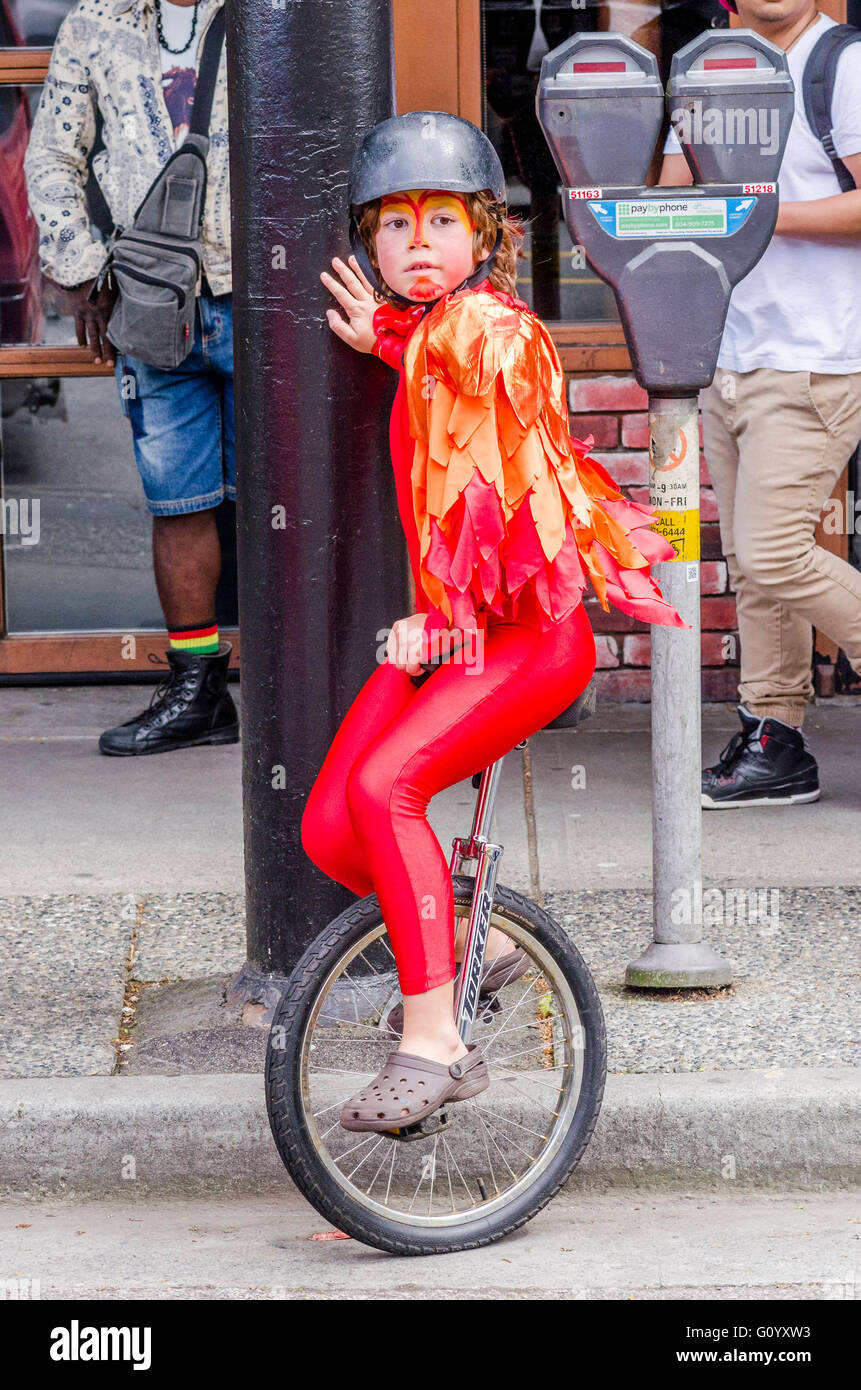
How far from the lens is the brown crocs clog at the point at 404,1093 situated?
292 cm

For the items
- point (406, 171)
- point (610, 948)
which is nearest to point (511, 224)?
point (406, 171)

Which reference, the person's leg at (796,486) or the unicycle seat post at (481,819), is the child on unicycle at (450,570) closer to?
the unicycle seat post at (481,819)

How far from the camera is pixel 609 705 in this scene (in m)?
6.18

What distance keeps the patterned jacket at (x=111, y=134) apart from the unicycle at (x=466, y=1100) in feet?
9.08

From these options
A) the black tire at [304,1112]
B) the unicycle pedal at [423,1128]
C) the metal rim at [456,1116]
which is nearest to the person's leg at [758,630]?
the metal rim at [456,1116]

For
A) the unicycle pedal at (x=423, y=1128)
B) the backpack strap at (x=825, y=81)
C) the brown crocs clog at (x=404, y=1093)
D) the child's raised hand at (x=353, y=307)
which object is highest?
the backpack strap at (x=825, y=81)

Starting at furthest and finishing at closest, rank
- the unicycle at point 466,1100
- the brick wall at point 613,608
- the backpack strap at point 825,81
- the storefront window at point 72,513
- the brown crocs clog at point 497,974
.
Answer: the storefront window at point 72,513, the brick wall at point 613,608, the backpack strap at point 825,81, the brown crocs clog at point 497,974, the unicycle at point 466,1100

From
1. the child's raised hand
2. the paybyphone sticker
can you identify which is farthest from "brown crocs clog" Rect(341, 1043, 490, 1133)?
the paybyphone sticker

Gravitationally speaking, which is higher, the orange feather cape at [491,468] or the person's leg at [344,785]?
the orange feather cape at [491,468]

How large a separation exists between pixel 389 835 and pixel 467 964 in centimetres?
30

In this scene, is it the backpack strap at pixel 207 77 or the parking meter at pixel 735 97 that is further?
the backpack strap at pixel 207 77

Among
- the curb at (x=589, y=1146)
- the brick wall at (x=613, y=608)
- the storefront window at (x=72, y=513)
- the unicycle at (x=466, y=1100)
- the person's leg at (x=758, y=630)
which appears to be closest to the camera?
the unicycle at (x=466, y=1100)

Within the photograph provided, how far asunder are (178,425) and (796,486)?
1.93 metres

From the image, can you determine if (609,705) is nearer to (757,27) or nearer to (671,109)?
(757,27)
